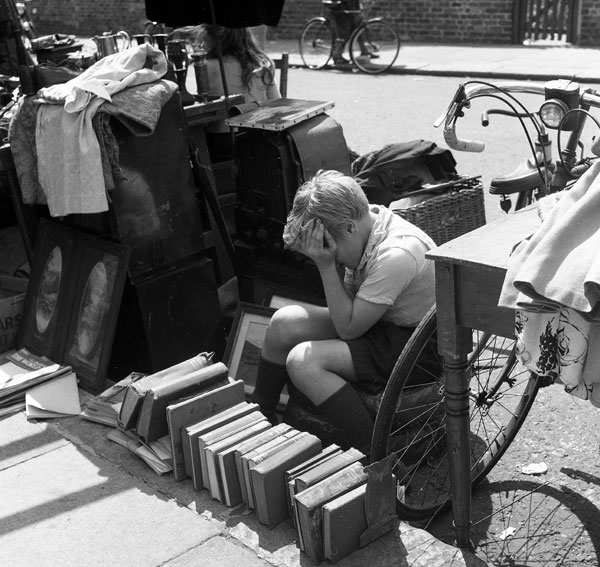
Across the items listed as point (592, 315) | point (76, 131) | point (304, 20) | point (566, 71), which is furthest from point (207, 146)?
point (304, 20)

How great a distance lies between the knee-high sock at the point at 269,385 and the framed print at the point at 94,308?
33.4 inches

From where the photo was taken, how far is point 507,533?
3141mm

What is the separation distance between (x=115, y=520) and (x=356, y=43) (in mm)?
12442

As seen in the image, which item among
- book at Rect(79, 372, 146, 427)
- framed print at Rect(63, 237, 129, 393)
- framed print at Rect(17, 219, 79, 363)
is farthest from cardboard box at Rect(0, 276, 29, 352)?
book at Rect(79, 372, 146, 427)

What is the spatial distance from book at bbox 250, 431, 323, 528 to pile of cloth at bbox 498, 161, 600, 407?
0.91 metres

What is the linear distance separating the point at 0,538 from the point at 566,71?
1078 centimetres

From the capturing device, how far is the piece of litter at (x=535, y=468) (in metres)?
3.47

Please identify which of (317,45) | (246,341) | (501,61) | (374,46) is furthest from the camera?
(317,45)

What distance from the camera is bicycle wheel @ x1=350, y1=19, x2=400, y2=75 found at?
13.7 meters

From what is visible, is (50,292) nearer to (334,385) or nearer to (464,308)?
(334,385)

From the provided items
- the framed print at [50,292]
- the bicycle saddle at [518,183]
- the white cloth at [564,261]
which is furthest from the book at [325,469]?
the framed print at [50,292]

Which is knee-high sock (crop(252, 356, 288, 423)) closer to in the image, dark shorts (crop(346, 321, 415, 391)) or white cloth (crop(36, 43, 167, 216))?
dark shorts (crop(346, 321, 415, 391))

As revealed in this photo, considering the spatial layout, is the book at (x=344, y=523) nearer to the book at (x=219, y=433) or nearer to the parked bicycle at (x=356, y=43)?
the book at (x=219, y=433)

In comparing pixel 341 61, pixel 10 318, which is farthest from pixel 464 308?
pixel 341 61
